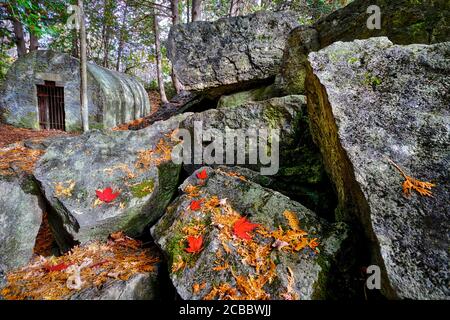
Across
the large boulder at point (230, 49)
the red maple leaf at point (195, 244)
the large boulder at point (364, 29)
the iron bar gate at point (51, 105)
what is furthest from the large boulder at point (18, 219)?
the iron bar gate at point (51, 105)

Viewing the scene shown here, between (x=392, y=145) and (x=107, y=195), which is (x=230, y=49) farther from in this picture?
(x=392, y=145)

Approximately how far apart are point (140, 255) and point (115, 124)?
30.7ft

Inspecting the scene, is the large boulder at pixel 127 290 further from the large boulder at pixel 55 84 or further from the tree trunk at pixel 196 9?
the tree trunk at pixel 196 9

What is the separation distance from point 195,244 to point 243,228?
0.51m

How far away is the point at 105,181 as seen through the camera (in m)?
3.95

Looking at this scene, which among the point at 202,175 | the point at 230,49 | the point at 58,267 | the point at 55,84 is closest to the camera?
the point at 58,267

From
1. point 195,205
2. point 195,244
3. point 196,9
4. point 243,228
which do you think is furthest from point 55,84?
point 243,228

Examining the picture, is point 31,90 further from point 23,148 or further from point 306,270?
point 306,270

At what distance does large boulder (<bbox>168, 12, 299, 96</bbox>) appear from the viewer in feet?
21.6

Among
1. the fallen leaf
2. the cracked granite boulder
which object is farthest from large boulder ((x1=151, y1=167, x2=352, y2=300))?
the cracked granite boulder

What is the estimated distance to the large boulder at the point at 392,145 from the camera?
1.78 meters

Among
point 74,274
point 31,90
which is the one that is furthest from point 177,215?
point 31,90

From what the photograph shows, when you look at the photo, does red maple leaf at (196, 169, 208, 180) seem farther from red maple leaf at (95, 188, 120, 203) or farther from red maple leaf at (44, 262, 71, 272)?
red maple leaf at (44, 262, 71, 272)

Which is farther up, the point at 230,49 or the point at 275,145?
the point at 230,49
